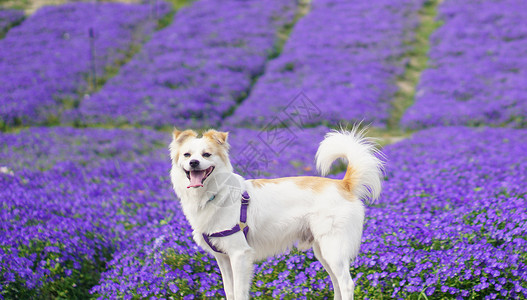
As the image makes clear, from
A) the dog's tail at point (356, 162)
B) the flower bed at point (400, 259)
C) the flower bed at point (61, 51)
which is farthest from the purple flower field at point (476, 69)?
the flower bed at point (61, 51)

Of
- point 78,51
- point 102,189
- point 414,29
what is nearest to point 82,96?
point 78,51

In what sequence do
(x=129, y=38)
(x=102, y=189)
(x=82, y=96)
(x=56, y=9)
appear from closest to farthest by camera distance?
(x=102, y=189) < (x=82, y=96) < (x=129, y=38) < (x=56, y=9)

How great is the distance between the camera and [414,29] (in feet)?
69.8

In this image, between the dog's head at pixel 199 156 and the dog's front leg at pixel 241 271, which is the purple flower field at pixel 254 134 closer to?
the dog's front leg at pixel 241 271

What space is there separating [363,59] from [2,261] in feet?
51.7

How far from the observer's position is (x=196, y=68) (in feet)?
57.1

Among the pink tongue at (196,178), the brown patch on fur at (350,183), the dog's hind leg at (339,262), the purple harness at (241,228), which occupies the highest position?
the pink tongue at (196,178)

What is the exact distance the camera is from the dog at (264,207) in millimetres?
3742

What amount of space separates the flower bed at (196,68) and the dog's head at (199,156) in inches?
381

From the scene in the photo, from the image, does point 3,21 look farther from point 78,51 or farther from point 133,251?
point 133,251

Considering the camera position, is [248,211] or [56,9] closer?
[248,211]

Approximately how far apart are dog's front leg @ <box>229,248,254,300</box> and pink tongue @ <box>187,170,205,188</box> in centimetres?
67

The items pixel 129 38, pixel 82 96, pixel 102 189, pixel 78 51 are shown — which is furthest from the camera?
pixel 129 38

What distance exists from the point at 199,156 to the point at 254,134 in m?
8.76
